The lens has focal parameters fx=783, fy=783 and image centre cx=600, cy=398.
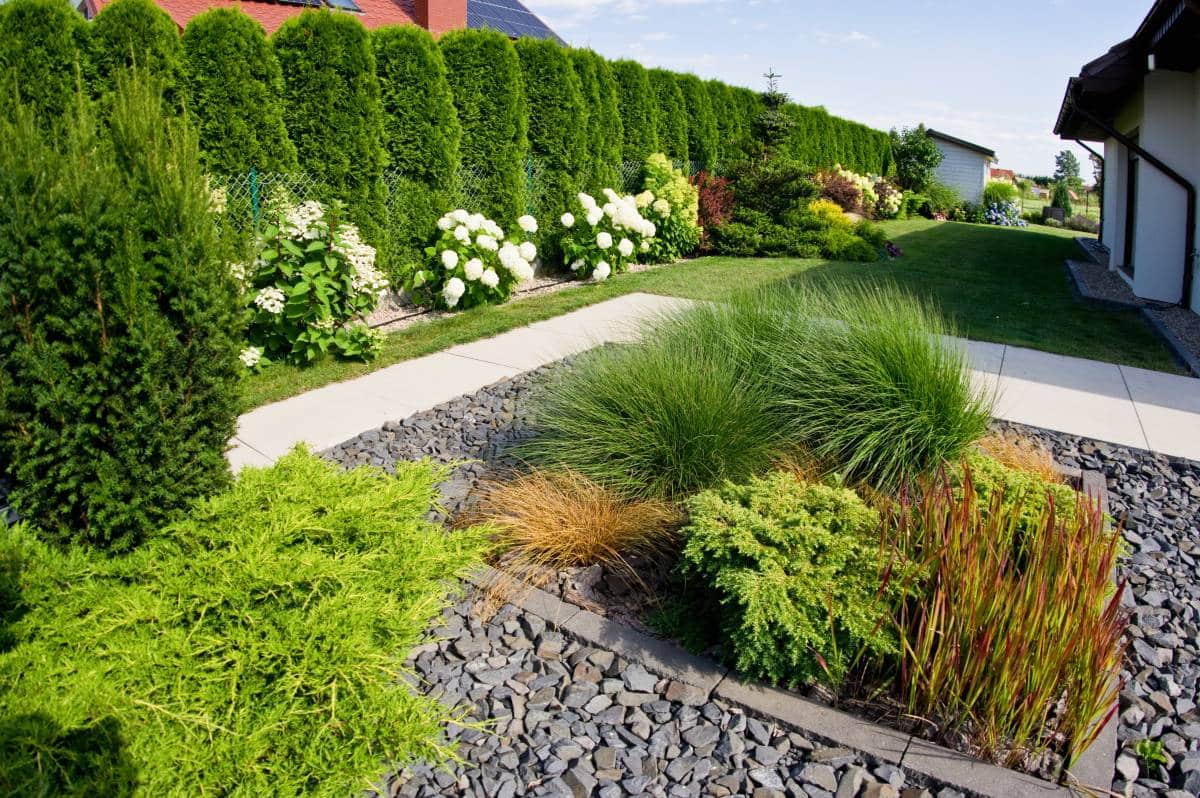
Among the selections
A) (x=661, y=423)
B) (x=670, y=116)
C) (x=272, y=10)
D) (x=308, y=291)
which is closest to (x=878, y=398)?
(x=661, y=423)

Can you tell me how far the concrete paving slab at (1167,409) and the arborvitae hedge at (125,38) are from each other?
708 cm

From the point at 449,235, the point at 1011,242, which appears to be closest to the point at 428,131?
the point at 449,235

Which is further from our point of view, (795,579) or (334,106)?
(334,106)

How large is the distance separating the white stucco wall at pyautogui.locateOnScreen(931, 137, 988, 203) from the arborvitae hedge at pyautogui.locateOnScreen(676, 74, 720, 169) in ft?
67.0

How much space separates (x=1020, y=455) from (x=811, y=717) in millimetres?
2349

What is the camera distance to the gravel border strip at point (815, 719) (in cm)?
210

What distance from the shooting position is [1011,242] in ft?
56.5

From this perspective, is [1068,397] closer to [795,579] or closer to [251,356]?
[795,579]

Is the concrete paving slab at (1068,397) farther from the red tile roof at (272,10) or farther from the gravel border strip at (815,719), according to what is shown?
the red tile roof at (272,10)

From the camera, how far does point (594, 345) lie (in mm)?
5348

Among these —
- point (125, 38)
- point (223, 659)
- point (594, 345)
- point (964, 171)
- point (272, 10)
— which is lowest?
point (223, 659)

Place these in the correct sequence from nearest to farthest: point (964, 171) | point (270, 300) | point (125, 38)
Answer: point (270, 300), point (125, 38), point (964, 171)

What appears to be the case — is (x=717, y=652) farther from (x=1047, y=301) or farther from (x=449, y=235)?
(x=1047, y=301)

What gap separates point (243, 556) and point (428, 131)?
6399mm
